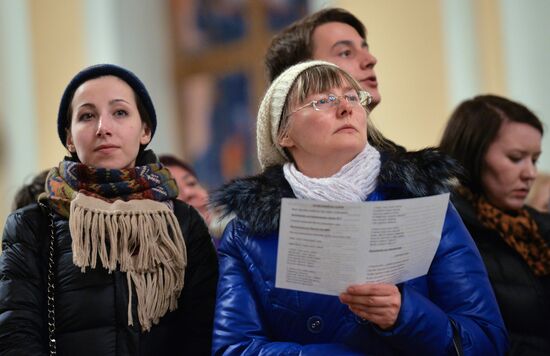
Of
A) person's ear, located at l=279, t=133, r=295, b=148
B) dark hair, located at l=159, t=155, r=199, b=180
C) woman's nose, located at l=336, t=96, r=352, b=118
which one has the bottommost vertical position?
dark hair, located at l=159, t=155, r=199, b=180

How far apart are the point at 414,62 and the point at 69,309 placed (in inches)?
159

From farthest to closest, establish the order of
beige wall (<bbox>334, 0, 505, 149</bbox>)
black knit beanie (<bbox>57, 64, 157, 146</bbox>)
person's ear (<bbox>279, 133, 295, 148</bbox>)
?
beige wall (<bbox>334, 0, 505, 149</bbox>) → black knit beanie (<bbox>57, 64, 157, 146</bbox>) → person's ear (<bbox>279, 133, 295, 148</bbox>)

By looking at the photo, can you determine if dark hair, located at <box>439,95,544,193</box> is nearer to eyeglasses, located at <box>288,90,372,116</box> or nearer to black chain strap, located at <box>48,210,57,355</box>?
eyeglasses, located at <box>288,90,372,116</box>

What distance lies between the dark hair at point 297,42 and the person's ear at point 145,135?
75cm

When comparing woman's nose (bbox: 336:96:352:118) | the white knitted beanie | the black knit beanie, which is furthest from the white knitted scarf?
the black knit beanie

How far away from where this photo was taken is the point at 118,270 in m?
2.32

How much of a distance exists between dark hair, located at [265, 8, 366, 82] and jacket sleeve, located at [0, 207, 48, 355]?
1.28 metres

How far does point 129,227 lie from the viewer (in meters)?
2.31

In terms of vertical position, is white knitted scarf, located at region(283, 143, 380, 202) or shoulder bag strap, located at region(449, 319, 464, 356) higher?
white knitted scarf, located at region(283, 143, 380, 202)

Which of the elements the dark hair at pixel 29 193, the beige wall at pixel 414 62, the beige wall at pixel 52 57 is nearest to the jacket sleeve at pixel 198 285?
the dark hair at pixel 29 193

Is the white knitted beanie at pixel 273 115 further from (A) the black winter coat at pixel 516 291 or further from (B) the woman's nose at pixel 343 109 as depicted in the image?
(A) the black winter coat at pixel 516 291

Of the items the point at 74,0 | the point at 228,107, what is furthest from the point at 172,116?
the point at 74,0

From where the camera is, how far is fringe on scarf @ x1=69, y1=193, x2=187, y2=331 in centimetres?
226

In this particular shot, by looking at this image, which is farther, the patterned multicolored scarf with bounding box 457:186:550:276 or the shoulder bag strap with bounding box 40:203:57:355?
the patterned multicolored scarf with bounding box 457:186:550:276
